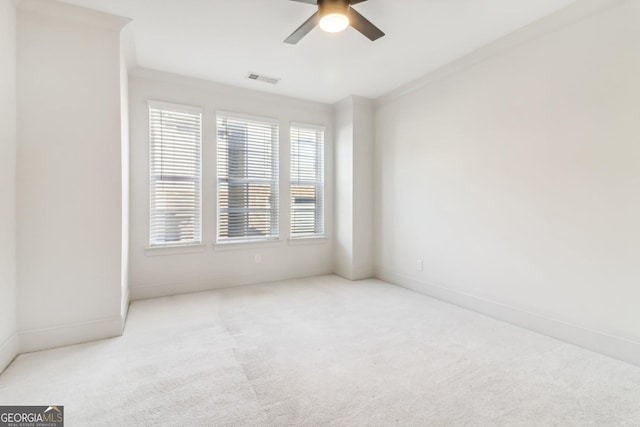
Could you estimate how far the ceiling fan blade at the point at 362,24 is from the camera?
2170 millimetres

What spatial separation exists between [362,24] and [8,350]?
11.8 ft

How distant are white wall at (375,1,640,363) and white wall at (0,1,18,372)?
3989 millimetres

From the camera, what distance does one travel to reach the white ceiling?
2443mm

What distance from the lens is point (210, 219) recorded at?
4012 mm

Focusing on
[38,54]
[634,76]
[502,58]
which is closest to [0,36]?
[38,54]

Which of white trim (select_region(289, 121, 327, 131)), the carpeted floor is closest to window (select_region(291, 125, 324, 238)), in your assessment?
white trim (select_region(289, 121, 327, 131))

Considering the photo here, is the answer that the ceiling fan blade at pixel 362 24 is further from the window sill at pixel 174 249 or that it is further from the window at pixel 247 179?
the window sill at pixel 174 249

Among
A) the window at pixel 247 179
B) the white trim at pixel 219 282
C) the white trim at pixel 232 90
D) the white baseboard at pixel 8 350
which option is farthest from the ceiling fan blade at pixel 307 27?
the white baseboard at pixel 8 350

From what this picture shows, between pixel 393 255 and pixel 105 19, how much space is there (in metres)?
4.15

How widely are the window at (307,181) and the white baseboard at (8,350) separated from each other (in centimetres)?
311

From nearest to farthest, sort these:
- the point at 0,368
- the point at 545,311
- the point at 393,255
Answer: the point at 0,368, the point at 545,311, the point at 393,255

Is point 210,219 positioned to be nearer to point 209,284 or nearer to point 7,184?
point 209,284

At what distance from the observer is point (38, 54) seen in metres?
2.38

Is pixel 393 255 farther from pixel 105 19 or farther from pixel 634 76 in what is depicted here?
pixel 105 19
